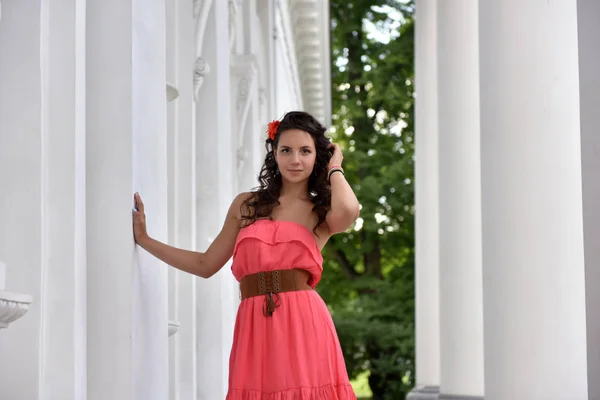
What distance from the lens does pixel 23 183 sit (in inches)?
203

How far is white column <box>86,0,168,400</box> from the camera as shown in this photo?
577 cm

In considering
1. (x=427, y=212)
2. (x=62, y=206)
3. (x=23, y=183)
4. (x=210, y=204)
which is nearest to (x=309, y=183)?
(x=62, y=206)

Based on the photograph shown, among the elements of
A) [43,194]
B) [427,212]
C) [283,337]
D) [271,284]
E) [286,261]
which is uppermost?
[427,212]

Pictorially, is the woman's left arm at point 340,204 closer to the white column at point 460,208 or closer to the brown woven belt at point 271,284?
the brown woven belt at point 271,284

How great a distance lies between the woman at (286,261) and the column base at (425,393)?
1270 cm

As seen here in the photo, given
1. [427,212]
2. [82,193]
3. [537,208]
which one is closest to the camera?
[82,193]

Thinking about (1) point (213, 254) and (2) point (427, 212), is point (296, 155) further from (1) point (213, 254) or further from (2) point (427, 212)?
(2) point (427, 212)

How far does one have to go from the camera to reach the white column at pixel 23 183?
16.7 ft

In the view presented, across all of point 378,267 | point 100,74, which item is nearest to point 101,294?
point 100,74

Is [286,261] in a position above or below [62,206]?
below

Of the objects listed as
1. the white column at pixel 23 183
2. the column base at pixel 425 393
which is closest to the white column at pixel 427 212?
the column base at pixel 425 393

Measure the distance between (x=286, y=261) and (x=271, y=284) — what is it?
15 cm

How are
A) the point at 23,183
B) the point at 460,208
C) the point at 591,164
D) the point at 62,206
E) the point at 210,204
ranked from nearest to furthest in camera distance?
the point at 23,183, the point at 62,206, the point at 591,164, the point at 210,204, the point at 460,208

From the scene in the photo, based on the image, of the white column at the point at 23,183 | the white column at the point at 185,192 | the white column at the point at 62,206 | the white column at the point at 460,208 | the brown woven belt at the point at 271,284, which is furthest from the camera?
the white column at the point at 460,208
